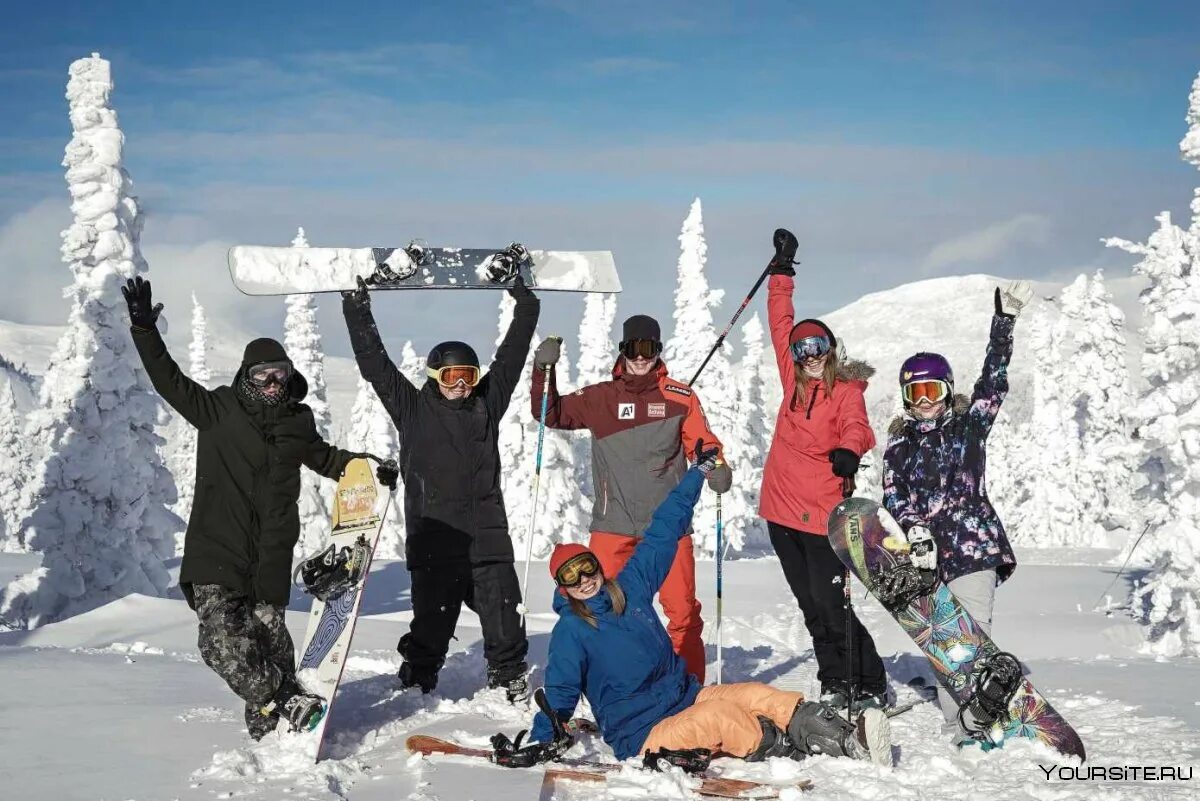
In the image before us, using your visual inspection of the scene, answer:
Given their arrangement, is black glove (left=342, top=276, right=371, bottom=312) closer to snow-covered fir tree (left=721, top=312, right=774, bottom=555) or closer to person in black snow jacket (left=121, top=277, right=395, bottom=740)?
person in black snow jacket (left=121, top=277, right=395, bottom=740)

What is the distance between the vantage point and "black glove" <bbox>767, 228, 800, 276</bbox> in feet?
26.8

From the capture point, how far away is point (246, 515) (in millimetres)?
6418

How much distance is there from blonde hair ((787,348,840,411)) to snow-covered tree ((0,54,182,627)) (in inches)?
725

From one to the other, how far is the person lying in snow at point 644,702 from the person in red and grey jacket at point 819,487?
121 centimetres

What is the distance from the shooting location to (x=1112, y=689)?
25.9ft

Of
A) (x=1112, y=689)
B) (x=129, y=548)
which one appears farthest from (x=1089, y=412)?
(x=1112, y=689)

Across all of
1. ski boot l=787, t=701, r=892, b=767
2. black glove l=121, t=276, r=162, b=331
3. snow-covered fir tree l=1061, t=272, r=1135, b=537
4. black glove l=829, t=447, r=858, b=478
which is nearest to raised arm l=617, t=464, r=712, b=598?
black glove l=829, t=447, r=858, b=478

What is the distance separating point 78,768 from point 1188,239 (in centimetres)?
2074

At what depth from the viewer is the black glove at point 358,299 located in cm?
764

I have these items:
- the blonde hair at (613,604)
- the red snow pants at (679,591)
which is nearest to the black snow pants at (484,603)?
the red snow pants at (679,591)

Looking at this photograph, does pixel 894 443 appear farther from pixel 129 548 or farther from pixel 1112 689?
pixel 129 548

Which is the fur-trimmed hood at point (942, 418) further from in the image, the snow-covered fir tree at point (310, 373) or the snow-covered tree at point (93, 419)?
the snow-covered fir tree at point (310, 373)

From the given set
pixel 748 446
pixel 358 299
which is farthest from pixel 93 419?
pixel 748 446

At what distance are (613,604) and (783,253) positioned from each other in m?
3.20
